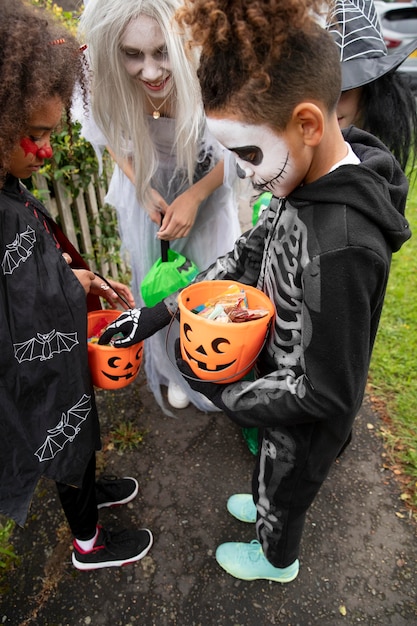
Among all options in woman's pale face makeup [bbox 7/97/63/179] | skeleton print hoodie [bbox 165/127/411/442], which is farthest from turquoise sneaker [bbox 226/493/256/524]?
woman's pale face makeup [bbox 7/97/63/179]

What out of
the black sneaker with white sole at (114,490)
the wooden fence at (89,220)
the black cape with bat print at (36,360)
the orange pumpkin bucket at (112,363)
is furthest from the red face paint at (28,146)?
the black sneaker with white sole at (114,490)

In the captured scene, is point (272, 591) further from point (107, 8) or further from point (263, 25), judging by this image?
point (107, 8)

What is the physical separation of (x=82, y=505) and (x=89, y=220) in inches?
89.8

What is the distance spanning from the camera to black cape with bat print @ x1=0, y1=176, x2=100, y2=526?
52.9 inches

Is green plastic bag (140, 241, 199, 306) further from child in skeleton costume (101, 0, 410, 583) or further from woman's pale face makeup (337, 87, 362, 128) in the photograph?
Answer: woman's pale face makeup (337, 87, 362, 128)

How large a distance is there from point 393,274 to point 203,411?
7.90ft

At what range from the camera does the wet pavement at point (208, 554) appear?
6.06 feet

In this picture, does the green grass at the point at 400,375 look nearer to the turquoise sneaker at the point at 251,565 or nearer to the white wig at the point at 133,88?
the turquoise sneaker at the point at 251,565

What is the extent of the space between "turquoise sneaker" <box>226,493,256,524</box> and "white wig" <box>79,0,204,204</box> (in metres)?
1.56

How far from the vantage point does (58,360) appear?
1.47 m

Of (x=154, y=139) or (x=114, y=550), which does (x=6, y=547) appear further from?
(x=154, y=139)

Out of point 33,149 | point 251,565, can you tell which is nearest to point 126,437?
point 251,565

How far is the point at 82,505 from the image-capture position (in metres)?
1.82

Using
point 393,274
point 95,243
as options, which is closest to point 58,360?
point 95,243
